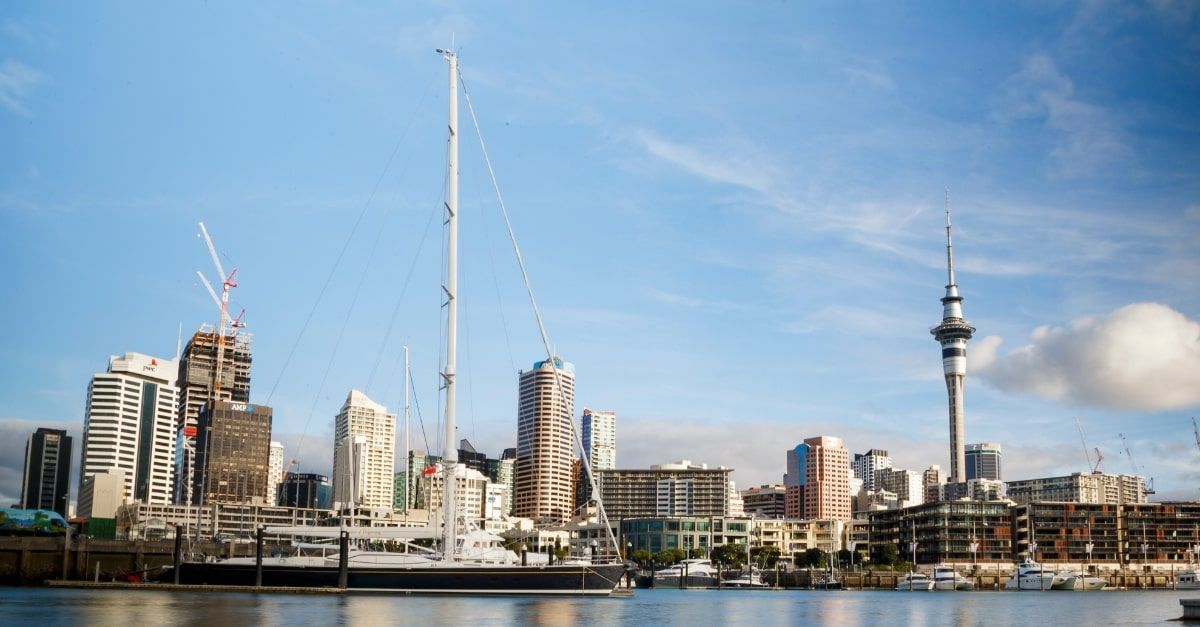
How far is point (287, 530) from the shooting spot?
103m

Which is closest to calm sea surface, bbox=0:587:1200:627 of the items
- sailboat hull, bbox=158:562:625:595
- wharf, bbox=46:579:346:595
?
sailboat hull, bbox=158:562:625:595

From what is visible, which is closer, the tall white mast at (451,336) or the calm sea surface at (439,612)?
the calm sea surface at (439,612)

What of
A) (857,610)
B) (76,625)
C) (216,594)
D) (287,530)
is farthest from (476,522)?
(76,625)

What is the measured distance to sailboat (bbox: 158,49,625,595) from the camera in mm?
92312

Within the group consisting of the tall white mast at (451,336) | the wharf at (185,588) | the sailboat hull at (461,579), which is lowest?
the wharf at (185,588)

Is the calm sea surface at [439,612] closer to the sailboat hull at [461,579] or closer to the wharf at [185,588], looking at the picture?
the sailboat hull at [461,579]

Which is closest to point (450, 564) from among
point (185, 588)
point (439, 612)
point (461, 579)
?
point (461, 579)

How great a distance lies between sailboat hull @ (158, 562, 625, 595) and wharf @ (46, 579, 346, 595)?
3.65 feet

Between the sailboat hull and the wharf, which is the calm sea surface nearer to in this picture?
the sailboat hull

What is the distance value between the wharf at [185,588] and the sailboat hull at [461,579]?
1112 millimetres

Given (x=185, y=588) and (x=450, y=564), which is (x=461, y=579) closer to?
(x=450, y=564)

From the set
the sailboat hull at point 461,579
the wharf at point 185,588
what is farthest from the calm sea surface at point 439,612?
the wharf at point 185,588

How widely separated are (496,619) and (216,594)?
36882mm

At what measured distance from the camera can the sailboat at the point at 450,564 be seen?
303 feet
